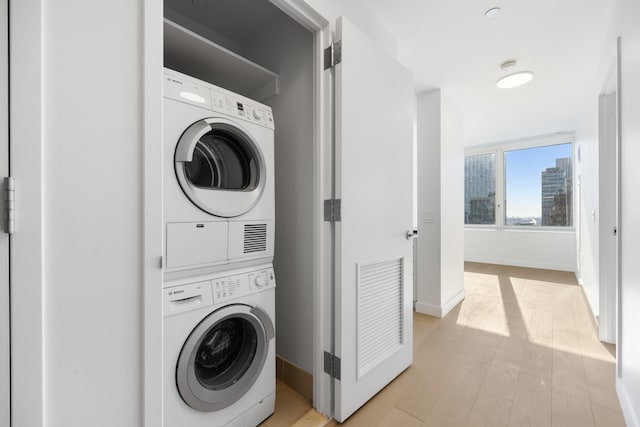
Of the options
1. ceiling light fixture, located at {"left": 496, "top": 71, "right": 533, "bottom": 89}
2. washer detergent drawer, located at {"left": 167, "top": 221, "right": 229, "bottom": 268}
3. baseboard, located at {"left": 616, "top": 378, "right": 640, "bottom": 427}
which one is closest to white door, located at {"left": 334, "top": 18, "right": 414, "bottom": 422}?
washer detergent drawer, located at {"left": 167, "top": 221, "right": 229, "bottom": 268}

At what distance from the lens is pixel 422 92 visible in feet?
9.65

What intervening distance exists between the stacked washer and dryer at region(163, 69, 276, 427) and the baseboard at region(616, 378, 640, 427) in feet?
5.60

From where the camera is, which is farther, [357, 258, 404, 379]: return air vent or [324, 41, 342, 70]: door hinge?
[357, 258, 404, 379]: return air vent

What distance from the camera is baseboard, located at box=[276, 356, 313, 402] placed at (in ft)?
5.20

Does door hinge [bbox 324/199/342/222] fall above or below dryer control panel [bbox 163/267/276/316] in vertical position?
above

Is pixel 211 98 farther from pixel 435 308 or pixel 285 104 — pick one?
pixel 435 308

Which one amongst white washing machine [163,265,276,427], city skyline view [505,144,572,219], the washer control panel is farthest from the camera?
city skyline view [505,144,572,219]

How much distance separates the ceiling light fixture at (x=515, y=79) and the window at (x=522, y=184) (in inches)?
120

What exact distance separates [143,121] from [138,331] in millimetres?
636

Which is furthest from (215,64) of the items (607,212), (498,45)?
(607,212)

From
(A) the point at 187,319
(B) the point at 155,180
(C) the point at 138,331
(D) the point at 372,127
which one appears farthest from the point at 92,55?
(D) the point at 372,127

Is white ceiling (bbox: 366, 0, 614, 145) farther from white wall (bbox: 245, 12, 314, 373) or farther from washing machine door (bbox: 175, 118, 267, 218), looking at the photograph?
washing machine door (bbox: 175, 118, 267, 218)

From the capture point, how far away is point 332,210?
142 centimetres

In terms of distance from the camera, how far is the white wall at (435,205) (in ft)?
9.21
